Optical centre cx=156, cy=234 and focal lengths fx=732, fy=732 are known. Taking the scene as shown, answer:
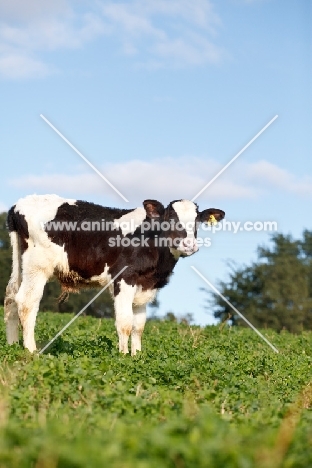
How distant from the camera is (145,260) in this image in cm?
1420

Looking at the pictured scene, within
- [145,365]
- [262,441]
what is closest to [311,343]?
[145,365]

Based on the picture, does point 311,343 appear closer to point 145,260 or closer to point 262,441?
point 145,260

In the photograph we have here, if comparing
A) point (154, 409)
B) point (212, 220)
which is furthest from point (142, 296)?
point (154, 409)

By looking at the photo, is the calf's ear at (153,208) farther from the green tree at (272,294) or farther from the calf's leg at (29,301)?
the green tree at (272,294)

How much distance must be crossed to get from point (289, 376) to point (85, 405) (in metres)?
5.72

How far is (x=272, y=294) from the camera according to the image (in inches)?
2687

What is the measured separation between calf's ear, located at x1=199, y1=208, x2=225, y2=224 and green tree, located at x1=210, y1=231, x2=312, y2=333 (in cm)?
4944

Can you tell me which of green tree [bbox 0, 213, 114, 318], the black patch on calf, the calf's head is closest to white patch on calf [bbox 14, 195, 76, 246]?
the black patch on calf

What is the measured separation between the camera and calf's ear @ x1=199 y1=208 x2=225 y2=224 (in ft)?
49.2

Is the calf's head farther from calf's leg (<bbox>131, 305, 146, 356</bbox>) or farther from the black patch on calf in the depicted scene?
calf's leg (<bbox>131, 305, 146, 356</bbox>)

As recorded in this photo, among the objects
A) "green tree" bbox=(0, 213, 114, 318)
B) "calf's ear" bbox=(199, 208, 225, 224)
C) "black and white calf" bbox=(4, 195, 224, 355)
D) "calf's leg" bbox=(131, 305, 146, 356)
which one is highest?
"green tree" bbox=(0, 213, 114, 318)

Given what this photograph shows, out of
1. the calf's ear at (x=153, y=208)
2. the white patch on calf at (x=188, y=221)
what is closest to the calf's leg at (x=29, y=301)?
the calf's ear at (x=153, y=208)

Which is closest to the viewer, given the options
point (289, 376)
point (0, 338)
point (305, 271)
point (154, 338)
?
point (289, 376)

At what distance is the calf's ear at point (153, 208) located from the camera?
14609mm
